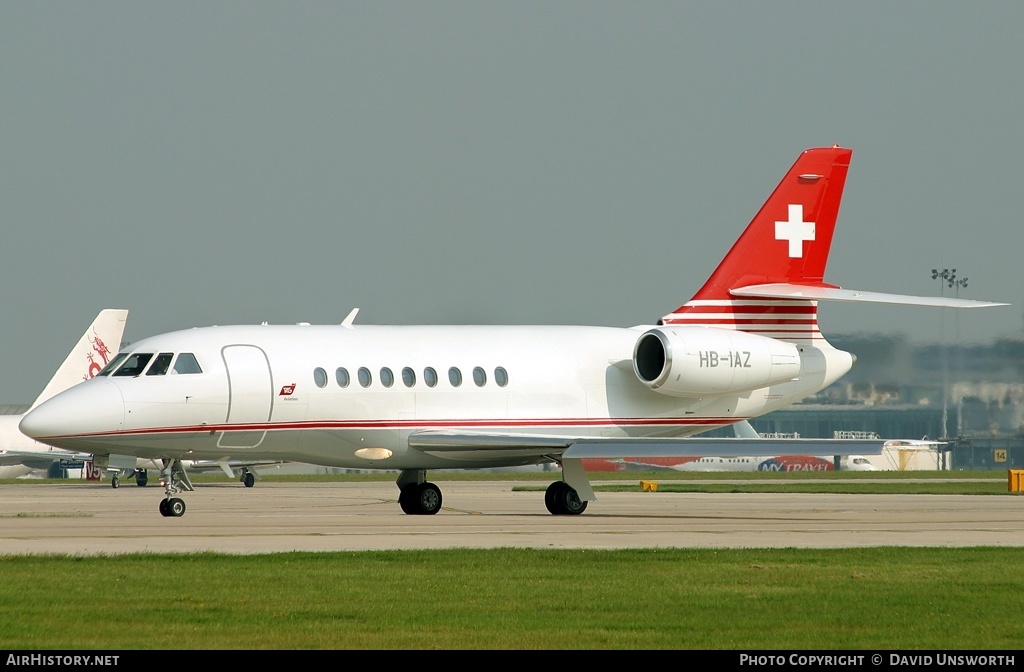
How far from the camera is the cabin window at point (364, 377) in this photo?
2977 centimetres

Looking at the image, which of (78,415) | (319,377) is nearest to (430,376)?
(319,377)

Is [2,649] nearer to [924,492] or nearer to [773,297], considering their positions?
[773,297]

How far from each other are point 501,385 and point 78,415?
8.50m

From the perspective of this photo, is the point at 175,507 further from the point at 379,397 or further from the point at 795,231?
the point at 795,231

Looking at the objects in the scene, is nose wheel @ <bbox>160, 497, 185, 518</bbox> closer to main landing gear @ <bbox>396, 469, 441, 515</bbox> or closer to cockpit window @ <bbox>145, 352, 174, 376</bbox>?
cockpit window @ <bbox>145, 352, 174, 376</bbox>

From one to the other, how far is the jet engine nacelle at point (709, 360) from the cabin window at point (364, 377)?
5.91 meters

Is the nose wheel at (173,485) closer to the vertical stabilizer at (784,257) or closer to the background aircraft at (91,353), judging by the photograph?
the vertical stabilizer at (784,257)

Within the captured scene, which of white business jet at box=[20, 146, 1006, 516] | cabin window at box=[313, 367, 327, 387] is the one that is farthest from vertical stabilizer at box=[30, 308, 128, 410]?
cabin window at box=[313, 367, 327, 387]

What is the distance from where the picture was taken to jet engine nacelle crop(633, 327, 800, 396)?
3145 cm

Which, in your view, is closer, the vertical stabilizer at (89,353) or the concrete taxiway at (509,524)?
the concrete taxiway at (509,524)

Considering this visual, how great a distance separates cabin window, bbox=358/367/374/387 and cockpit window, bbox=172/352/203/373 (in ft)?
10.4

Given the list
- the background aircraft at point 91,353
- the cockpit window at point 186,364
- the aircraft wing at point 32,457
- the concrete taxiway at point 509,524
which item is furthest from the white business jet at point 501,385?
the aircraft wing at point 32,457
